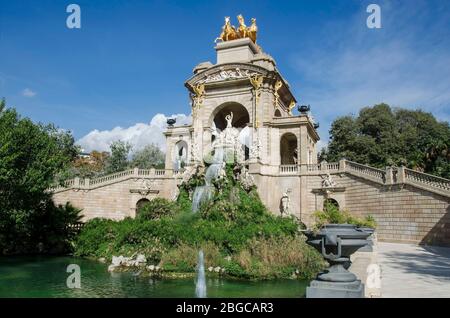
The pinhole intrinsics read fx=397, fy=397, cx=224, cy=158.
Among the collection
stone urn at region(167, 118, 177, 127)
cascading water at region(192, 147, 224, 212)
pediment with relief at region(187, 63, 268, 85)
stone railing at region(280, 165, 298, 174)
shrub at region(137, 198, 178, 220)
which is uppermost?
pediment with relief at region(187, 63, 268, 85)

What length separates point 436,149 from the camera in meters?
24.6

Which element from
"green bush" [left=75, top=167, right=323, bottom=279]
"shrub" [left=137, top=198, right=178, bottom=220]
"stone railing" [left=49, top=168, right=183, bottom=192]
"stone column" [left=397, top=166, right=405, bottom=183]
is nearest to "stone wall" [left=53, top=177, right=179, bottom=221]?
"stone railing" [left=49, top=168, right=183, bottom=192]

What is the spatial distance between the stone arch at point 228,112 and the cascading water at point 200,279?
59.9 feet

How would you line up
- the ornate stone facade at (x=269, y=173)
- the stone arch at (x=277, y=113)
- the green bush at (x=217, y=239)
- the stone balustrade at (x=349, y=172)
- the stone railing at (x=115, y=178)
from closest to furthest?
1. the green bush at (x=217, y=239)
2. the stone balustrade at (x=349, y=172)
3. the ornate stone facade at (x=269, y=173)
4. the stone arch at (x=277, y=113)
5. the stone railing at (x=115, y=178)

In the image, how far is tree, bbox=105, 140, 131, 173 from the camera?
47.0 metres

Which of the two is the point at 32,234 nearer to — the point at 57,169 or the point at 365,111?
the point at 57,169

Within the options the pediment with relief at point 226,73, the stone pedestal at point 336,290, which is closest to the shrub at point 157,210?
the pediment with relief at point 226,73

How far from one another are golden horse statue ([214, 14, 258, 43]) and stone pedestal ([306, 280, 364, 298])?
30699mm

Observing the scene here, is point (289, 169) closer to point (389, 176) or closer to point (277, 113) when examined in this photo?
point (277, 113)

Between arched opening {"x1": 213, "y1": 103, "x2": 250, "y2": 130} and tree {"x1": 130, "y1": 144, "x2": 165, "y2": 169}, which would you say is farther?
tree {"x1": 130, "y1": 144, "x2": 165, "y2": 169}

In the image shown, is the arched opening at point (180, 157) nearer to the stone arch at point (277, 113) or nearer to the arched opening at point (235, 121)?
the arched opening at point (235, 121)

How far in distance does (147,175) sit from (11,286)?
20251 mm

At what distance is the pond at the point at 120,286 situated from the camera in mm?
11297

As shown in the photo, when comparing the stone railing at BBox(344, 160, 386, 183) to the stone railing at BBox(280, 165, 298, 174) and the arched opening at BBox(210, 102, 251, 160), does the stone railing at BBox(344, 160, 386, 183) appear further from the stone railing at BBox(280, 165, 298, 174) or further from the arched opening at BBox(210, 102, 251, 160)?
the arched opening at BBox(210, 102, 251, 160)
